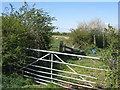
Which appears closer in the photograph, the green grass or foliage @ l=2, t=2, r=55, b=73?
the green grass

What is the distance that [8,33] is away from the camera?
6.62 m

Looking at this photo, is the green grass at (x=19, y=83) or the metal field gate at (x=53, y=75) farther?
the metal field gate at (x=53, y=75)

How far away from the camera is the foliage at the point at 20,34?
21.1 feet

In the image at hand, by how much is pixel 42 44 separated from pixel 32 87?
9.73 ft

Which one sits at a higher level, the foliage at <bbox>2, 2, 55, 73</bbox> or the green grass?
the foliage at <bbox>2, 2, 55, 73</bbox>

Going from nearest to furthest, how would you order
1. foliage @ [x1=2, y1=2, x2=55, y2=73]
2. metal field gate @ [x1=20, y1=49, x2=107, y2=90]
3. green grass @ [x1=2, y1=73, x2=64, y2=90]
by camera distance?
green grass @ [x1=2, y1=73, x2=64, y2=90] → metal field gate @ [x1=20, y1=49, x2=107, y2=90] → foliage @ [x1=2, y1=2, x2=55, y2=73]

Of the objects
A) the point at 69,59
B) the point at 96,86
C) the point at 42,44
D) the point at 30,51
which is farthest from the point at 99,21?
the point at 96,86

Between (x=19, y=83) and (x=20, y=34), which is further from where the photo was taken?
(x=20, y=34)

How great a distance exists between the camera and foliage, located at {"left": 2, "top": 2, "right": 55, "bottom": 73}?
21.1 feet

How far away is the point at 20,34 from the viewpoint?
6707mm

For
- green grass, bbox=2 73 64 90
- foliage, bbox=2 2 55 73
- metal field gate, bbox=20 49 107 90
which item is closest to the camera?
green grass, bbox=2 73 64 90

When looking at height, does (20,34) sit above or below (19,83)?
above

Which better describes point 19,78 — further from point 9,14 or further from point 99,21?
point 99,21

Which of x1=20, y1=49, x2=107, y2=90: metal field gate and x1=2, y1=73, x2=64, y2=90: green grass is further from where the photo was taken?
x1=20, y1=49, x2=107, y2=90: metal field gate
